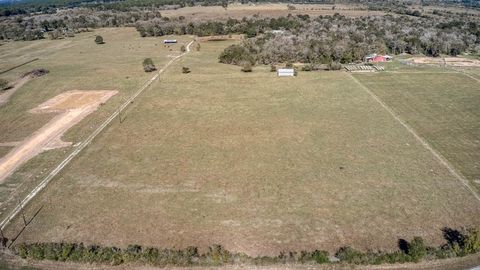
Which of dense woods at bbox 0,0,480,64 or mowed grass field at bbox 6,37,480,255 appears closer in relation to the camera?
mowed grass field at bbox 6,37,480,255

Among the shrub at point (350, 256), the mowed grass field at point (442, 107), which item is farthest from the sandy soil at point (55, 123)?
the mowed grass field at point (442, 107)

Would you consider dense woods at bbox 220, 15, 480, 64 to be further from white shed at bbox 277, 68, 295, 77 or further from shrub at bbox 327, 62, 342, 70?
white shed at bbox 277, 68, 295, 77

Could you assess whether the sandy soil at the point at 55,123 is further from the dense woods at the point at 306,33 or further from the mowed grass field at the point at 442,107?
the mowed grass field at the point at 442,107

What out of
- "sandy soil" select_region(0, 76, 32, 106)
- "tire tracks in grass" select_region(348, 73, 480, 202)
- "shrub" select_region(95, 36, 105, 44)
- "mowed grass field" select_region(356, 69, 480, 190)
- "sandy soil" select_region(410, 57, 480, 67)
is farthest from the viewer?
"shrub" select_region(95, 36, 105, 44)

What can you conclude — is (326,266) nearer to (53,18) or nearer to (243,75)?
(243,75)

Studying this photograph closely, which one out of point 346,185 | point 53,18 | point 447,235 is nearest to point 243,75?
point 346,185

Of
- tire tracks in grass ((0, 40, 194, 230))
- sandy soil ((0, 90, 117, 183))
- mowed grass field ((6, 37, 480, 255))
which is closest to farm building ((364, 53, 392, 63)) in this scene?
mowed grass field ((6, 37, 480, 255))

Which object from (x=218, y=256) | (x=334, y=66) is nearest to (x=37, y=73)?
(x=334, y=66)
